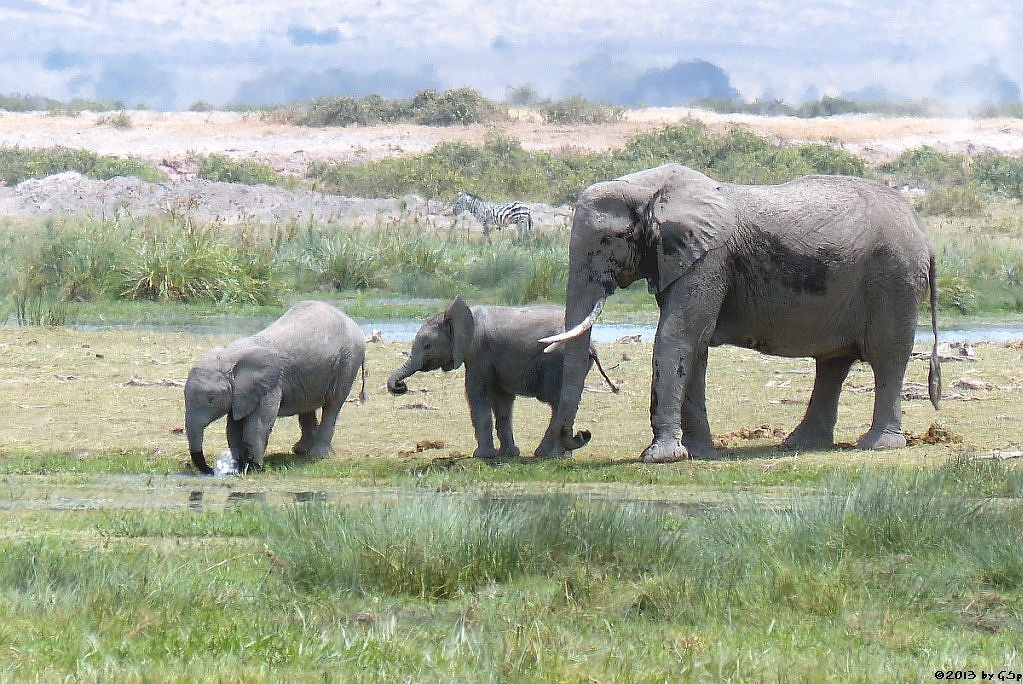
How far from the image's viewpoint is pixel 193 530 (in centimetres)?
829

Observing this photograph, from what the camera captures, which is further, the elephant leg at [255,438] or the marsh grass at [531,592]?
the elephant leg at [255,438]

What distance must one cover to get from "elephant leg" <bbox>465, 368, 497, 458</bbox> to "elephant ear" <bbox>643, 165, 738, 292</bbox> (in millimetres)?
1658

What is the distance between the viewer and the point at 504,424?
12.5 meters

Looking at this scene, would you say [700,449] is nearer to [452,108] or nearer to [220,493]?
[220,493]

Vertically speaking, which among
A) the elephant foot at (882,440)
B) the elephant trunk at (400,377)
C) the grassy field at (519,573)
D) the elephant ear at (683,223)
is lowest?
the elephant foot at (882,440)

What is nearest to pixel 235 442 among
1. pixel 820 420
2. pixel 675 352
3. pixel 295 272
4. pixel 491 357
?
pixel 491 357

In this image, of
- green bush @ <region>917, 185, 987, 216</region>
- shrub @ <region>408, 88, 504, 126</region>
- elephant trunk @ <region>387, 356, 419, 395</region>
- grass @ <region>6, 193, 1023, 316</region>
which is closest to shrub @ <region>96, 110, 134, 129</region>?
shrub @ <region>408, 88, 504, 126</region>

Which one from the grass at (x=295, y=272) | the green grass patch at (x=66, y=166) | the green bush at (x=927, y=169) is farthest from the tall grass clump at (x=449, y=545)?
the green bush at (x=927, y=169)

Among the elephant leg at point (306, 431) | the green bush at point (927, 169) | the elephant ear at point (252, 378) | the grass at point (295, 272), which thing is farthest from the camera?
the green bush at point (927, 169)

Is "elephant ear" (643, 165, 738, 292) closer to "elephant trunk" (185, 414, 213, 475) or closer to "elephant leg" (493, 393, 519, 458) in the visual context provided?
"elephant leg" (493, 393, 519, 458)

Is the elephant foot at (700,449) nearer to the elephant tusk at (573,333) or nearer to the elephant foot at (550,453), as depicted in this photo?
the elephant foot at (550,453)

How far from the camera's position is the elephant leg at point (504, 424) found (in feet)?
40.4

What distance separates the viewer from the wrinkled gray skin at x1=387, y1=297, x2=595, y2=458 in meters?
12.2

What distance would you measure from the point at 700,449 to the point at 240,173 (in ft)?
135
